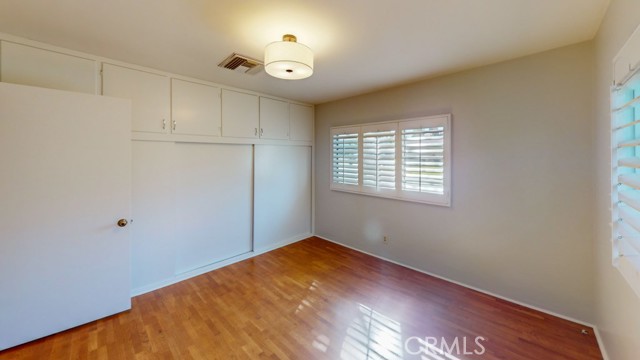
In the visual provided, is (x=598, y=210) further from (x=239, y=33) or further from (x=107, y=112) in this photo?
(x=107, y=112)

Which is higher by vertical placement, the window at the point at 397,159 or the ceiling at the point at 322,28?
the ceiling at the point at 322,28

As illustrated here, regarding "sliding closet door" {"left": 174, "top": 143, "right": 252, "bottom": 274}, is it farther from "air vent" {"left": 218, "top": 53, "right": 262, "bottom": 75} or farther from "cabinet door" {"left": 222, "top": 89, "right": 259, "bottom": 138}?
"air vent" {"left": 218, "top": 53, "right": 262, "bottom": 75}

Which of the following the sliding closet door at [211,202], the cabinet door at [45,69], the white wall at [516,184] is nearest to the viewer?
the cabinet door at [45,69]

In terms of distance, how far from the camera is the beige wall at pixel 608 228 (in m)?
1.29

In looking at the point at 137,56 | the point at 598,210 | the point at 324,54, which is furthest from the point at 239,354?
the point at 598,210

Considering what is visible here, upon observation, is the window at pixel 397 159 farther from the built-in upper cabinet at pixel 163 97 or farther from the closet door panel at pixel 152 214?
the closet door panel at pixel 152 214

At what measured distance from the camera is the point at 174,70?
9.04 ft

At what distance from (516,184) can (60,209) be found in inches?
159

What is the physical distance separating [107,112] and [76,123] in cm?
24

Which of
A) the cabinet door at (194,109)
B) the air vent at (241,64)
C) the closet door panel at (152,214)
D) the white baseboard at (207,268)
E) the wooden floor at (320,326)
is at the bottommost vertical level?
the wooden floor at (320,326)

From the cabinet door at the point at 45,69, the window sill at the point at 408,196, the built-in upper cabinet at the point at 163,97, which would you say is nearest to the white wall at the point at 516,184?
the window sill at the point at 408,196

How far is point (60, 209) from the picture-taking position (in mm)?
2055

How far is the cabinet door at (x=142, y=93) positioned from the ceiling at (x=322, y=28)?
147 millimetres

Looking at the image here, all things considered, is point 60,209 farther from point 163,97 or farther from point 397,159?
point 397,159
